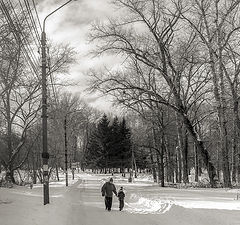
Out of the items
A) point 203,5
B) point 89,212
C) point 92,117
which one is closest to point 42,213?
point 89,212

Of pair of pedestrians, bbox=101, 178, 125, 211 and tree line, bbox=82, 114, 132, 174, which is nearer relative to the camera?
pair of pedestrians, bbox=101, 178, 125, 211

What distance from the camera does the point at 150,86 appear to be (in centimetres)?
3747

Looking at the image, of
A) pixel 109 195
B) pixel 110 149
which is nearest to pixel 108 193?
pixel 109 195

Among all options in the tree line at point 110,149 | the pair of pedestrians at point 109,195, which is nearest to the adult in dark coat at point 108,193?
the pair of pedestrians at point 109,195

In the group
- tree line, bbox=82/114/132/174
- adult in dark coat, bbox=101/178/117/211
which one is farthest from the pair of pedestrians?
tree line, bbox=82/114/132/174

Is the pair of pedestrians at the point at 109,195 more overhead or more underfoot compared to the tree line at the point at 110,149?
more underfoot

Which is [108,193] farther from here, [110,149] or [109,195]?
[110,149]

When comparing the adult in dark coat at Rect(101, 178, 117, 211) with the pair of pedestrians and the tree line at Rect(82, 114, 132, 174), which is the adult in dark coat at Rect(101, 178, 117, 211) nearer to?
the pair of pedestrians

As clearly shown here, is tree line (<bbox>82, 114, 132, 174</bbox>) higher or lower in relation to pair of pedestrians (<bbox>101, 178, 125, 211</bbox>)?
higher

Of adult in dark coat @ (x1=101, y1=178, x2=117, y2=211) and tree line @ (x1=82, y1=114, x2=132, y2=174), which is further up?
tree line @ (x1=82, y1=114, x2=132, y2=174)

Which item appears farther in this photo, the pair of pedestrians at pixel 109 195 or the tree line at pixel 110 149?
the tree line at pixel 110 149

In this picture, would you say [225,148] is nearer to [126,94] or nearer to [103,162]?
[126,94]

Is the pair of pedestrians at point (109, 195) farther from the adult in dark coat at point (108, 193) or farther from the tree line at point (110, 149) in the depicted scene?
the tree line at point (110, 149)

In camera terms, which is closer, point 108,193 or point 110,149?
point 108,193
